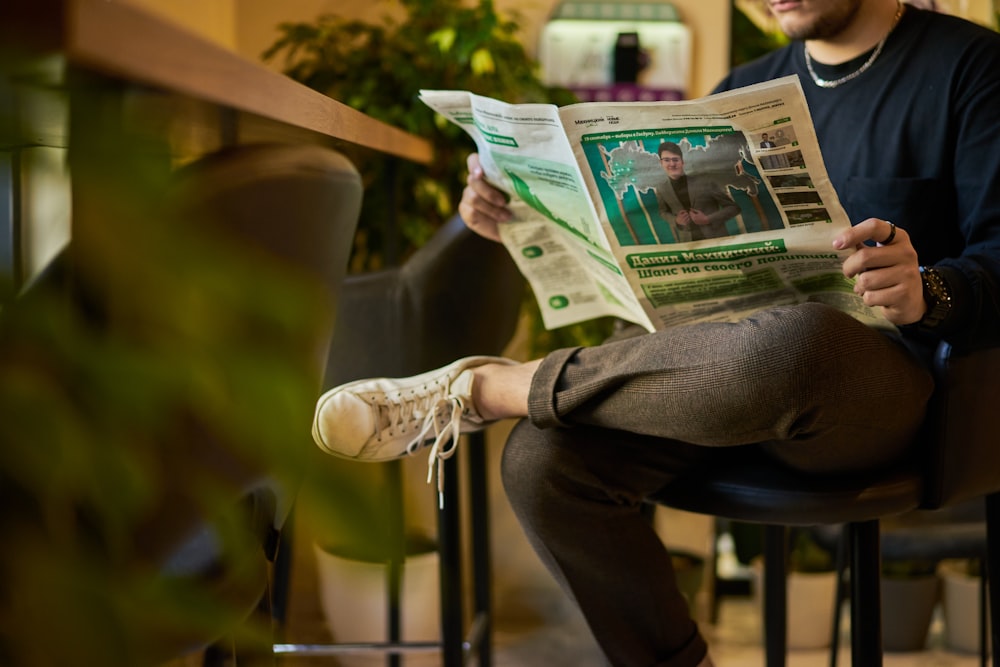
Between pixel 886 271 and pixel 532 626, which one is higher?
pixel 886 271

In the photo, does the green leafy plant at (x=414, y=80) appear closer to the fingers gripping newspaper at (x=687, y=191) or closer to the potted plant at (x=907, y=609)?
the fingers gripping newspaper at (x=687, y=191)

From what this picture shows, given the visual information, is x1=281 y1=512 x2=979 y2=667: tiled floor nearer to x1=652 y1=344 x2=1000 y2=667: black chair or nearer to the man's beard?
x1=652 y1=344 x2=1000 y2=667: black chair

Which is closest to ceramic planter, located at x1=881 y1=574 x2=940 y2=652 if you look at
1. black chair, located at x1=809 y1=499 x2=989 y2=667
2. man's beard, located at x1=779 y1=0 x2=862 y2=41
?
black chair, located at x1=809 y1=499 x2=989 y2=667

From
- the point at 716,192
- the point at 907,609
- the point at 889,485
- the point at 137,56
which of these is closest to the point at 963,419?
the point at 889,485

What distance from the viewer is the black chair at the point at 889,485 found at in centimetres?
100

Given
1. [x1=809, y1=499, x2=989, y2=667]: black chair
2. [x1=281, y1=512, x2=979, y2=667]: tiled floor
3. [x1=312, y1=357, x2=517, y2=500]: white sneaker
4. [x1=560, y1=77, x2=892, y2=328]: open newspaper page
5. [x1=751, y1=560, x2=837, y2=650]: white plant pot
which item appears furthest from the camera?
[x1=751, y1=560, x2=837, y2=650]: white plant pot

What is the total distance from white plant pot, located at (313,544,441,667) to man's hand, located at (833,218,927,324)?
1.31m

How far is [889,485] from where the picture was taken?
3.29ft

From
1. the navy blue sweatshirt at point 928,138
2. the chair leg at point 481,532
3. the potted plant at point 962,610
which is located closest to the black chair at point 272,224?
the navy blue sweatshirt at point 928,138

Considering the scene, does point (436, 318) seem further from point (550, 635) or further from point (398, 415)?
point (550, 635)

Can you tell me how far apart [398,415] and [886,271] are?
500 mm

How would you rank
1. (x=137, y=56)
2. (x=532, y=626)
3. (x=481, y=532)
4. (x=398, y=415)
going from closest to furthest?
1. (x=137, y=56)
2. (x=398, y=415)
3. (x=481, y=532)
4. (x=532, y=626)

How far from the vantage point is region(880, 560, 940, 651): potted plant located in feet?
6.95

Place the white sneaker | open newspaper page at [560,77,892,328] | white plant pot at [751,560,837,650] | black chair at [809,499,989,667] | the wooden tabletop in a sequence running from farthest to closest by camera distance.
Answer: white plant pot at [751,560,837,650] < black chair at [809,499,989,667] < the white sneaker < open newspaper page at [560,77,892,328] < the wooden tabletop
